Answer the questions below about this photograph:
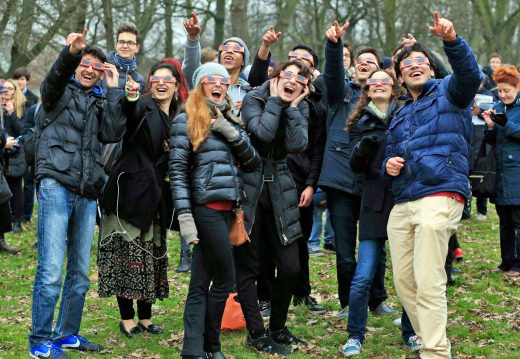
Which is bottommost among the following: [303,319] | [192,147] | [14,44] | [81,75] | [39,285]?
[303,319]

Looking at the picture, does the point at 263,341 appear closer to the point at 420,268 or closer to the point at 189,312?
the point at 189,312

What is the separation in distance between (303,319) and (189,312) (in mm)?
1845

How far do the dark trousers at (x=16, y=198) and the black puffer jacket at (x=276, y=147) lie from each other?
6.45 meters

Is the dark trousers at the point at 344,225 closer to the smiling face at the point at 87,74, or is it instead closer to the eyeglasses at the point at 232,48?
the eyeglasses at the point at 232,48

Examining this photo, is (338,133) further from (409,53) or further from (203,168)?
(203,168)

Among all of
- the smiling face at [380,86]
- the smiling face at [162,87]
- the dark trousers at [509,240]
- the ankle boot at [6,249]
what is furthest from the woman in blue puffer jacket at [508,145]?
the ankle boot at [6,249]

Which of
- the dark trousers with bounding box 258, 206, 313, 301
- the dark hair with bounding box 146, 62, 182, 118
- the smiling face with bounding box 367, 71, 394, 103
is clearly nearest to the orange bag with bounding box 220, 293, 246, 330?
the dark trousers with bounding box 258, 206, 313, 301

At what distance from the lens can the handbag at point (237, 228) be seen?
5902 mm

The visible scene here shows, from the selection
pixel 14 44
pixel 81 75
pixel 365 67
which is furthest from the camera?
pixel 14 44

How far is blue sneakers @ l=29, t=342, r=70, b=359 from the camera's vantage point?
5836 millimetres

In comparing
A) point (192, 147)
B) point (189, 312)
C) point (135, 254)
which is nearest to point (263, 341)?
point (189, 312)

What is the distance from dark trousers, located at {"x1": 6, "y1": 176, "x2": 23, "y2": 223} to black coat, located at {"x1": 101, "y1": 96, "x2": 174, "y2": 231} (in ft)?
18.9

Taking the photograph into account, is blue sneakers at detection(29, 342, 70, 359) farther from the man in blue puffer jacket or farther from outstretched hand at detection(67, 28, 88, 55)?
the man in blue puffer jacket

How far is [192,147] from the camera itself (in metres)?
5.67
